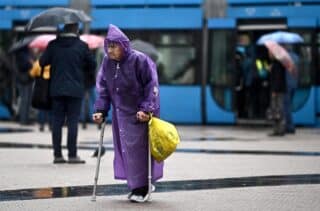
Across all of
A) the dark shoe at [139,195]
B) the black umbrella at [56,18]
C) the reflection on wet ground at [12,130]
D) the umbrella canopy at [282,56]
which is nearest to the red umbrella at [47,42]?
the reflection on wet ground at [12,130]

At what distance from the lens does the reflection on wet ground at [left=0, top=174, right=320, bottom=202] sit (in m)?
9.29

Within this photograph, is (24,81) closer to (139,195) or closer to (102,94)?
(102,94)

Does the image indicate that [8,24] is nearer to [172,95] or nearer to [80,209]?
[172,95]

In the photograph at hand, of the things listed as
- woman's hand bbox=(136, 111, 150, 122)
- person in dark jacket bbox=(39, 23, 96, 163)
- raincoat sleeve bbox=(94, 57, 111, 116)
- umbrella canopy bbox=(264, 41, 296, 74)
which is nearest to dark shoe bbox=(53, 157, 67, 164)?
person in dark jacket bbox=(39, 23, 96, 163)

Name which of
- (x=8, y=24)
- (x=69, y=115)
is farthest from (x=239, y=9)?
(x=69, y=115)

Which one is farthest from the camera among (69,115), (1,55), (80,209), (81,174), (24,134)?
(1,55)

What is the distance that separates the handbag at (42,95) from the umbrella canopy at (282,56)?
7.14m

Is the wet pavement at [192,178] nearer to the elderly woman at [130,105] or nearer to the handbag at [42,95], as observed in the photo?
the elderly woman at [130,105]

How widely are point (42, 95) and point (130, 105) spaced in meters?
4.40

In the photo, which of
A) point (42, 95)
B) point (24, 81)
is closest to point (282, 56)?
point (24, 81)

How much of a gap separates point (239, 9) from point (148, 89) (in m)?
14.3

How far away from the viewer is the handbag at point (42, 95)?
1273 cm

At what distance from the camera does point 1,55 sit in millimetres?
24453

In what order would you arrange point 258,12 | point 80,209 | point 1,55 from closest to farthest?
point 80,209 < point 258,12 < point 1,55
